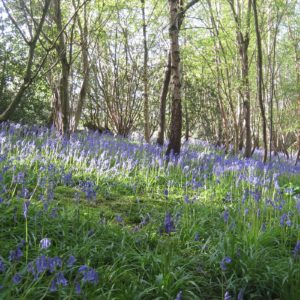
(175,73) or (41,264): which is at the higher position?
(175,73)

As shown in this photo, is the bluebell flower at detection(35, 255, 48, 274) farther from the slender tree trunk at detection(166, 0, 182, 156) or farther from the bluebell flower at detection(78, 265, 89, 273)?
the slender tree trunk at detection(166, 0, 182, 156)

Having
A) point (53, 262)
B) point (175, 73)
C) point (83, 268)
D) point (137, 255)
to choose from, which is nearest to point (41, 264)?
point (53, 262)

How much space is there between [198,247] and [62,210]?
1.50 metres

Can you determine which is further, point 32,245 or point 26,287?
point 32,245

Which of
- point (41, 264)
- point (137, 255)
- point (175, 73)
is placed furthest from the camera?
point (175, 73)

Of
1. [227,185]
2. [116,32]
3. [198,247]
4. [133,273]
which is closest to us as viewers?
[133,273]

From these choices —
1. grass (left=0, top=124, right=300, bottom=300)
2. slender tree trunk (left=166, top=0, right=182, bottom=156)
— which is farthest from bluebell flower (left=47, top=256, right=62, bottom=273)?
slender tree trunk (left=166, top=0, right=182, bottom=156)

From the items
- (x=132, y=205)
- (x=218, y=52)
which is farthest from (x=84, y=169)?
(x=218, y=52)

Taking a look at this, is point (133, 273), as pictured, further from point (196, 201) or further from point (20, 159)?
point (20, 159)

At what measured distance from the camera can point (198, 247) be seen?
3.15m

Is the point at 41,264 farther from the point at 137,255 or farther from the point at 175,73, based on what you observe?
the point at 175,73

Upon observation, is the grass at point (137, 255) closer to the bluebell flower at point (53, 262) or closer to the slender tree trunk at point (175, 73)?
the bluebell flower at point (53, 262)

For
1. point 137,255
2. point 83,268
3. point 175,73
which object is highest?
point 175,73

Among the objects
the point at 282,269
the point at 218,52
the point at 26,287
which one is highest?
the point at 218,52
